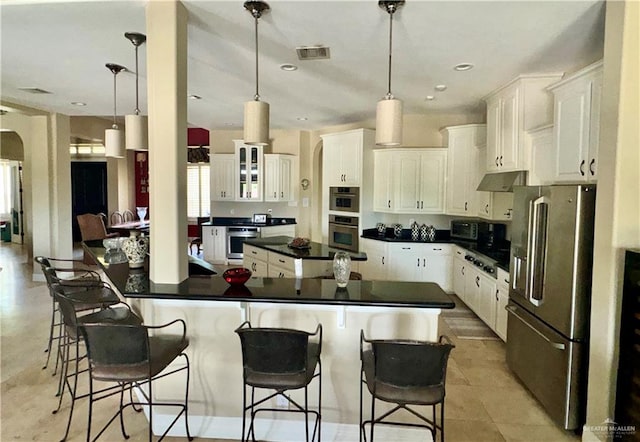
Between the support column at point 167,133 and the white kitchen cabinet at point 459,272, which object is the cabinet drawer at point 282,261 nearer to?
the support column at point 167,133

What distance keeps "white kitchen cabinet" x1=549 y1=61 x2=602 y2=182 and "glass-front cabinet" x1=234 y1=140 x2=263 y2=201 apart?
5.46 m

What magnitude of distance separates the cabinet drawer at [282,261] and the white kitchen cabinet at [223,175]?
3.44 m

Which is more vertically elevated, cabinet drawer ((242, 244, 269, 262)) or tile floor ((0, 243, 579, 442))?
cabinet drawer ((242, 244, 269, 262))

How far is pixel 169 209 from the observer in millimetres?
2430

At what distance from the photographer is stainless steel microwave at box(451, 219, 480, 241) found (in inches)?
221

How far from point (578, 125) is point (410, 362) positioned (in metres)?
2.36

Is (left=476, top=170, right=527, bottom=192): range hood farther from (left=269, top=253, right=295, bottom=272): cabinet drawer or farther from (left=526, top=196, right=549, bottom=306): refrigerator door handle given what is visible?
(left=269, top=253, right=295, bottom=272): cabinet drawer

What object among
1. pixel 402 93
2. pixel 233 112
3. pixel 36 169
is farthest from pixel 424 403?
pixel 36 169

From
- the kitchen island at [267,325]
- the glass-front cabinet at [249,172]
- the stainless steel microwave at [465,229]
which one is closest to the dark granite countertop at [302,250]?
the kitchen island at [267,325]

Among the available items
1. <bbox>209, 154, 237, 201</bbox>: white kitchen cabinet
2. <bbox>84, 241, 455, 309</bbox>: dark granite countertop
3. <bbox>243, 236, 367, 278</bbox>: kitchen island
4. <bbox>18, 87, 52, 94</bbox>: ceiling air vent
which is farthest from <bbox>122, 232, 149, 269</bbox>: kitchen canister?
<bbox>209, 154, 237, 201</bbox>: white kitchen cabinet

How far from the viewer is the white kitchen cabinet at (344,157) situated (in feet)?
19.9

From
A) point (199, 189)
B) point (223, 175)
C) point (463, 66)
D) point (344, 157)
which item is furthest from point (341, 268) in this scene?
point (199, 189)

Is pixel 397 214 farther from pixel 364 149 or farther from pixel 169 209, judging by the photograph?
pixel 169 209

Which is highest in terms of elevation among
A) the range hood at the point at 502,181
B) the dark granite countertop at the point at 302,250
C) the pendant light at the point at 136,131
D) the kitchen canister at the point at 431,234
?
the pendant light at the point at 136,131
